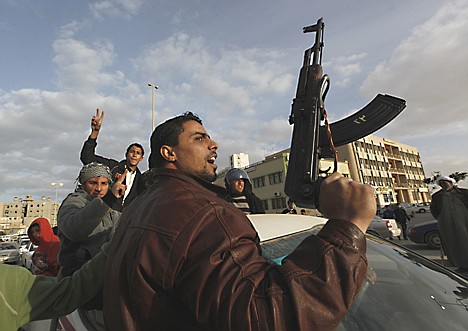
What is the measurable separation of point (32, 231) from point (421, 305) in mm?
5376

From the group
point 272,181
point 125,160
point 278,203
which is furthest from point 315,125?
point 272,181

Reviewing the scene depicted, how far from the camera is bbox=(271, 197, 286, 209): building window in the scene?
41769mm

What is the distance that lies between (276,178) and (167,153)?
138 feet

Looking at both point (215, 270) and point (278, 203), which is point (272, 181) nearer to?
point (278, 203)

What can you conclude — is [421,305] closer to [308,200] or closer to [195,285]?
[308,200]

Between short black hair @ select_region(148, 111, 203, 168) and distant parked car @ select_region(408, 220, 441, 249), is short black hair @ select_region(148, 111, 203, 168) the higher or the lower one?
the higher one

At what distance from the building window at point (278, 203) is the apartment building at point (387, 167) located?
1875 cm

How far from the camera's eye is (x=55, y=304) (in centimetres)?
A: 129

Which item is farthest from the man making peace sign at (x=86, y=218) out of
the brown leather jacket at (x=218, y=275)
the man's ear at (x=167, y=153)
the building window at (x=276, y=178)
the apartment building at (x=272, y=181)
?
the building window at (x=276, y=178)

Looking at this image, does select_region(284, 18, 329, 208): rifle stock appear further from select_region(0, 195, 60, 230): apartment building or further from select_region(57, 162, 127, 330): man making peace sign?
select_region(0, 195, 60, 230): apartment building

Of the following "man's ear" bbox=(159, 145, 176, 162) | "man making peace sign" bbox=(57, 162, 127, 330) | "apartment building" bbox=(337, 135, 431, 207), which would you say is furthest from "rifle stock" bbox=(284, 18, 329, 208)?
"apartment building" bbox=(337, 135, 431, 207)

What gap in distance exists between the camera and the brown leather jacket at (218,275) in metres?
0.80

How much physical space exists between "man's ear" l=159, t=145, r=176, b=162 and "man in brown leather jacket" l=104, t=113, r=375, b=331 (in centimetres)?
30

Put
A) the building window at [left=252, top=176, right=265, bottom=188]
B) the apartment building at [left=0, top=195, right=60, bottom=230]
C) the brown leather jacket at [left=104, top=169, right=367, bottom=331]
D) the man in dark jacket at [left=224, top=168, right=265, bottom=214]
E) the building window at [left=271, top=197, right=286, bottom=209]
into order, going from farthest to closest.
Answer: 1. the apartment building at [left=0, top=195, right=60, bottom=230]
2. the building window at [left=252, top=176, right=265, bottom=188]
3. the building window at [left=271, top=197, right=286, bottom=209]
4. the man in dark jacket at [left=224, top=168, right=265, bottom=214]
5. the brown leather jacket at [left=104, top=169, right=367, bottom=331]
